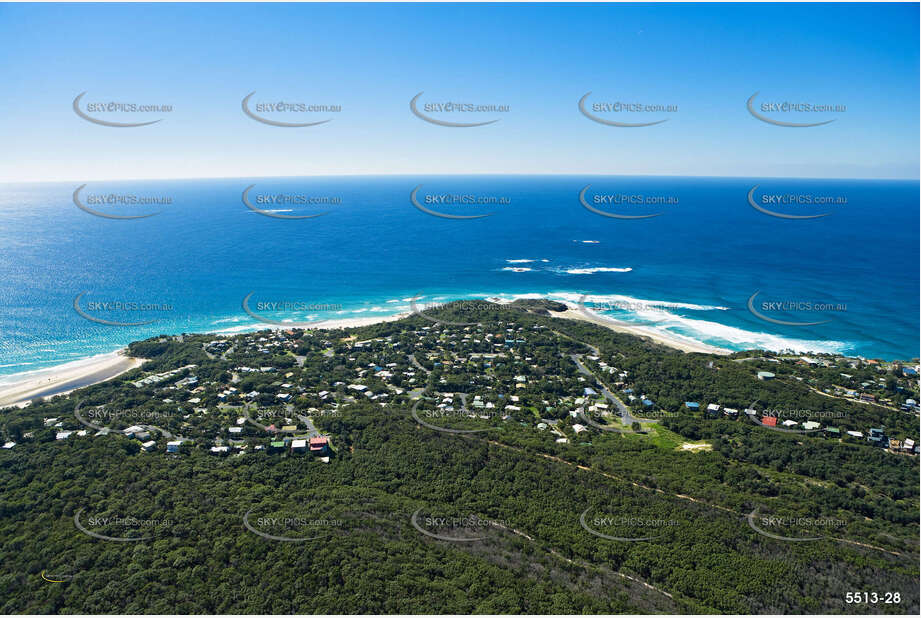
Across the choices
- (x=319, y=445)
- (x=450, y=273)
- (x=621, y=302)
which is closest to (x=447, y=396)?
(x=319, y=445)

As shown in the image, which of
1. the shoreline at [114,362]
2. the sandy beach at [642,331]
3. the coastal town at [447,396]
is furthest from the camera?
the sandy beach at [642,331]

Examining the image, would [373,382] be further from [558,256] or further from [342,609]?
[558,256]

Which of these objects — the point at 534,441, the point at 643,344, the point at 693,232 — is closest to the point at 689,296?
the point at 643,344

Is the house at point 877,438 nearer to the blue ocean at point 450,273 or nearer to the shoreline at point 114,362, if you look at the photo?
the shoreline at point 114,362

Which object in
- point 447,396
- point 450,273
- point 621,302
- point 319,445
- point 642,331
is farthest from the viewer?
point 450,273

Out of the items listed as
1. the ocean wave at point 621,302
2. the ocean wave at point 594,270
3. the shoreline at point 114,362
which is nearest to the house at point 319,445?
the shoreline at point 114,362

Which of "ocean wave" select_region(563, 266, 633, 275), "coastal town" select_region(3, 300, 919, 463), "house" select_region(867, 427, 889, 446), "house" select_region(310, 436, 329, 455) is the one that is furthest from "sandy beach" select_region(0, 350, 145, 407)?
"ocean wave" select_region(563, 266, 633, 275)

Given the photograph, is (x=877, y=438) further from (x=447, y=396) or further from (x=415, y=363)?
(x=415, y=363)
